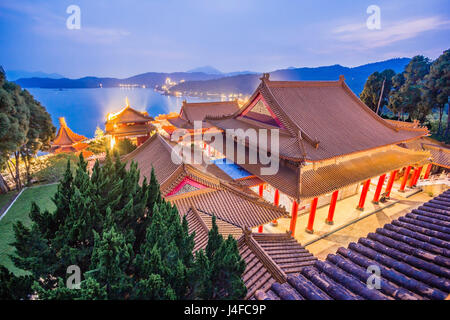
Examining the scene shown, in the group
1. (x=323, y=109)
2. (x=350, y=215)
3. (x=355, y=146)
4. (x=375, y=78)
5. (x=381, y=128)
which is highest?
(x=375, y=78)

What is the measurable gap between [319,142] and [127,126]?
2280 centimetres

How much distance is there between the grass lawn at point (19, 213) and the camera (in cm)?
1082

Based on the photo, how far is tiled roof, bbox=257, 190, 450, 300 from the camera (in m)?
3.62

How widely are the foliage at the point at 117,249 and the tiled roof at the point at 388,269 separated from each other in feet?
4.47

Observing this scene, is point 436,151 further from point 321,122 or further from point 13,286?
point 13,286

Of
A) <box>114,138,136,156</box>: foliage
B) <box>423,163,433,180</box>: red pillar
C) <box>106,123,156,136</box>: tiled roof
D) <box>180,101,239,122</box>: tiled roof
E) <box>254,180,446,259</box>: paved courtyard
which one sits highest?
<box>180,101,239,122</box>: tiled roof

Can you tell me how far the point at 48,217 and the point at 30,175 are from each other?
1799cm

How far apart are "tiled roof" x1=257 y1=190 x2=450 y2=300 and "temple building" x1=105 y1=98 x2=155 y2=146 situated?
26178 mm

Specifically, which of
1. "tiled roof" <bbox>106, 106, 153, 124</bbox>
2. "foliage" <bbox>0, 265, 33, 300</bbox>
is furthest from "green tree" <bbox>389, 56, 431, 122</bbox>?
"foliage" <bbox>0, 265, 33, 300</bbox>

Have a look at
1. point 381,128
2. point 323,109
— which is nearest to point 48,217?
point 323,109

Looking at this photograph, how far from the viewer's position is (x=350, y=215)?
1580 centimetres

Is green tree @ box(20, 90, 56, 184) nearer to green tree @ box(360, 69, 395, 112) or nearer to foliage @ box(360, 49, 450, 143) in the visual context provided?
foliage @ box(360, 49, 450, 143)

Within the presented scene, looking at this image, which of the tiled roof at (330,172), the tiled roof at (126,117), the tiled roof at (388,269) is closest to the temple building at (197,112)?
the tiled roof at (126,117)
